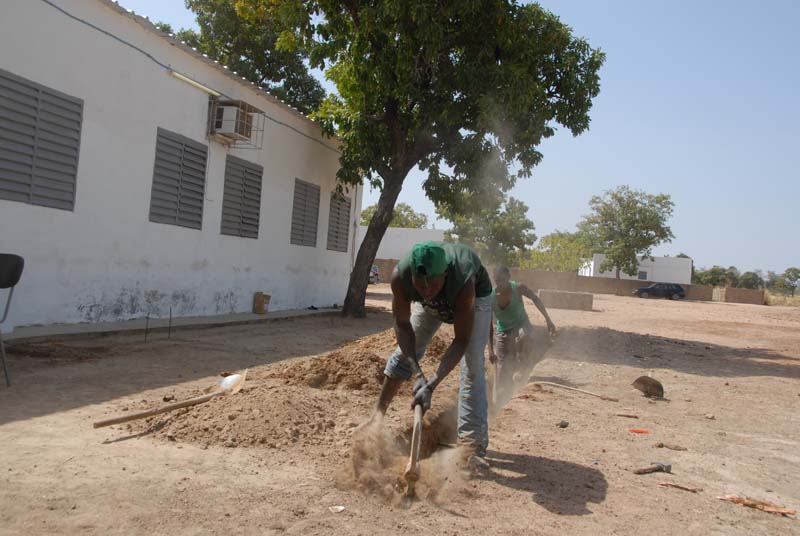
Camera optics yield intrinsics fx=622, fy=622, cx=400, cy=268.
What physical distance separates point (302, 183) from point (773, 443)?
1188 centimetres

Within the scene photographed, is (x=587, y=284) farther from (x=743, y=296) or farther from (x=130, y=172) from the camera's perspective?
(x=130, y=172)

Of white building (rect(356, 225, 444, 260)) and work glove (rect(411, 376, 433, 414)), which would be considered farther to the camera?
white building (rect(356, 225, 444, 260))

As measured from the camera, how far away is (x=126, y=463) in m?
3.59

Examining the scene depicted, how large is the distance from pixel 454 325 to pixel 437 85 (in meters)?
10.5

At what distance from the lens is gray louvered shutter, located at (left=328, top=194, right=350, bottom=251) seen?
1705 cm

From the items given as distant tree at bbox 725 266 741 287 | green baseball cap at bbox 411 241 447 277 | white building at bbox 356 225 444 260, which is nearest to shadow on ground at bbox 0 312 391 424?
green baseball cap at bbox 411 241 447 277

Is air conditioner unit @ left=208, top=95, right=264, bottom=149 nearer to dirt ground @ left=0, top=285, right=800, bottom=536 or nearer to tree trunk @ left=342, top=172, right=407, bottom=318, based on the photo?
tree trunk @ left=342, top=172, right=407, bottom=318

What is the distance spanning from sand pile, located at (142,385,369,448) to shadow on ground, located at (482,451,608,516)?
1097 mm

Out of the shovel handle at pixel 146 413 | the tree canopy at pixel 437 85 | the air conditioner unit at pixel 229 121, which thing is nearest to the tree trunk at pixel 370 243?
the tree canopy at pixel 437 85

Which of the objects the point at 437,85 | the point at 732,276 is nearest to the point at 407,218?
the point at 732,276

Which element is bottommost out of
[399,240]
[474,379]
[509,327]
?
[474,379]

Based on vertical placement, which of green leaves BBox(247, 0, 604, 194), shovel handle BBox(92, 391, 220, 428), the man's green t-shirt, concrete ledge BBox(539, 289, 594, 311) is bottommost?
shovel handle BBox(92, 391, 220, 428)

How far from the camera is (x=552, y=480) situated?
3977mm

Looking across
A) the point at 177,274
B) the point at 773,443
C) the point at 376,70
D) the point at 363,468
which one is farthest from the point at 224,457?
the point at 376,70
